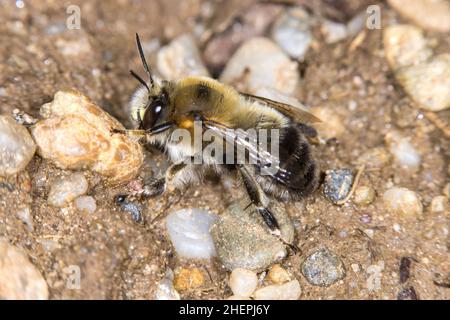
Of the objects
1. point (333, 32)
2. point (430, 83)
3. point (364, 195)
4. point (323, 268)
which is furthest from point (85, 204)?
point (430, 83)

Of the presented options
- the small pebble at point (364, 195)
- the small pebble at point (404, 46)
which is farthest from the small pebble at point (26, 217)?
the small pebble at point (404, 46)

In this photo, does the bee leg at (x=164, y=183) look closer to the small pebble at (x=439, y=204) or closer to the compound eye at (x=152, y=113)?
the compound eye at (x=152, y=113)

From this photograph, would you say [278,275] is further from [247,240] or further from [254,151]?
[254,151]

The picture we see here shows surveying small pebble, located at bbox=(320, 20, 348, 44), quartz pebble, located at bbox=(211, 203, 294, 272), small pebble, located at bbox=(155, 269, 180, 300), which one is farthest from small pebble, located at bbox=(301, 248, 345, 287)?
small pebble, located at bbox=(320, 20, 348, 44)

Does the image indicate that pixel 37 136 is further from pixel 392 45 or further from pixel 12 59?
pixel 392 45
